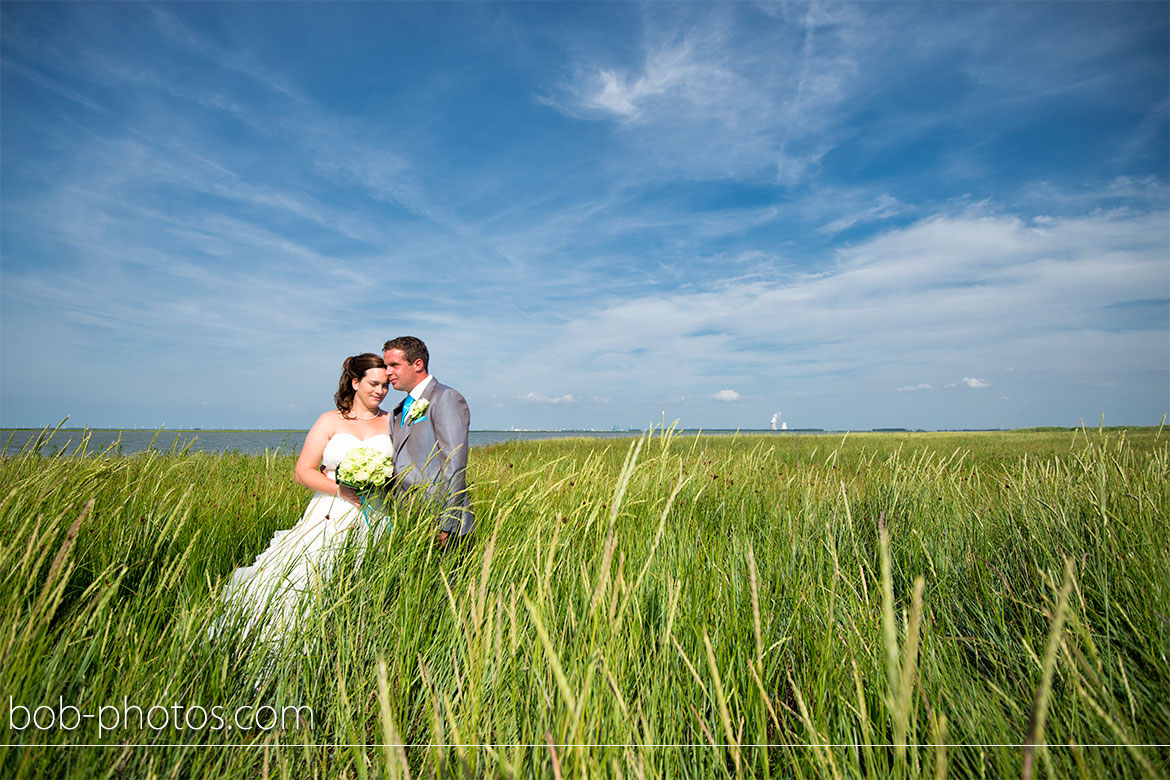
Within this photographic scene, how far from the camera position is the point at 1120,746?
1.56 m

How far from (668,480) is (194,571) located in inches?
135

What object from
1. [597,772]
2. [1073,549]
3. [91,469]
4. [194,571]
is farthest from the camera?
[91,469]

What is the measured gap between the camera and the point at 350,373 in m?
5.20

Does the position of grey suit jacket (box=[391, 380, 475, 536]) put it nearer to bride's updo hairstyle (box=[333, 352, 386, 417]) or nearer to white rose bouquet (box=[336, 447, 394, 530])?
white rose bouquet (box=[336, 447, 394, 530])

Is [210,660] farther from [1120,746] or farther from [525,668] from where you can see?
[1120,746]

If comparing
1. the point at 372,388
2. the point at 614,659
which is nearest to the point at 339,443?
the point at 372,388

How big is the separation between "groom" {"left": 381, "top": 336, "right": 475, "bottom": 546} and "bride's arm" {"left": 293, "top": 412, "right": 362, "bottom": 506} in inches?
17.8

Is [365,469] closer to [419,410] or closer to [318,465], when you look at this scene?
[419,410]

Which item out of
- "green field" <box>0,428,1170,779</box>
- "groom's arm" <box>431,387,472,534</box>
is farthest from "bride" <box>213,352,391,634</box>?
"green field" <box>0,428,1170,779</box>

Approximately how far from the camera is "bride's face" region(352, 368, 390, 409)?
5.07m

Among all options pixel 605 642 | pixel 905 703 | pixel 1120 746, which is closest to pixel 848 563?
pixel 1120 746

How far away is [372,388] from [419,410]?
79 centimetres

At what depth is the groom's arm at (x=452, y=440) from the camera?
3902 mm

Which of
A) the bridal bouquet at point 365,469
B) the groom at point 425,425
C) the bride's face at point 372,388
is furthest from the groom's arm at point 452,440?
the bride's face at point 372,388
